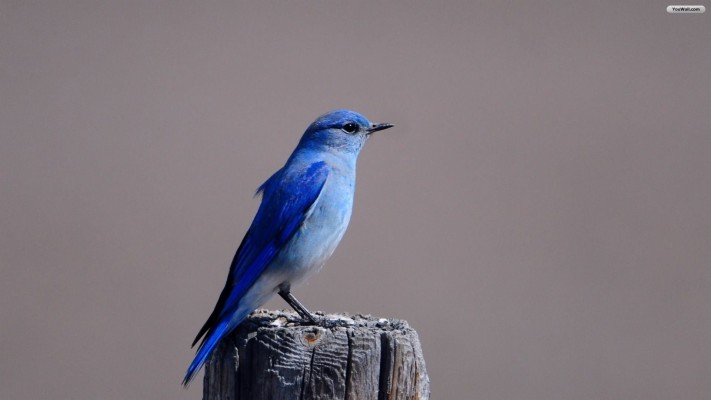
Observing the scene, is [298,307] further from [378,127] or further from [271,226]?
[378,127]

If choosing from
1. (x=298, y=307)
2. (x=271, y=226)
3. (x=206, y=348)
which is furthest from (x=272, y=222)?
(x=206, y=348)

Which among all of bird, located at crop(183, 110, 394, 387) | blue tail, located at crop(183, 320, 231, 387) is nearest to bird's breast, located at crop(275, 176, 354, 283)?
bird, located at crop(183, 110, 394, 387)

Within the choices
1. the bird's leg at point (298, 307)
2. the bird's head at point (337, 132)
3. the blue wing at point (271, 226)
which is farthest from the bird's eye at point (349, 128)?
the bird's leg at point (298, 307)

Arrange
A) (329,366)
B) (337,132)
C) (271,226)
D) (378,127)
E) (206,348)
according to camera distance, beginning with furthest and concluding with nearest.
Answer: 1. (378,127)
2. (337,132)
3. (271,226)
4. (206,348)
5. (329,366)

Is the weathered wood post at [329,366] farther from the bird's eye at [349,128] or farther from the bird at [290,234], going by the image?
the bird's eye at [349,128]

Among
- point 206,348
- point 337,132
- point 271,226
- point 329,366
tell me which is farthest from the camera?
point 337,132

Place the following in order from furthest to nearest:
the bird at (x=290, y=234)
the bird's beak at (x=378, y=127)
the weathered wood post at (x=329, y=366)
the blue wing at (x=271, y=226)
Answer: the bird's beak at (x=378, y=127) < the bird at (x=290, y=234) < the blue wing at (x=271, y=226) < the weathered wood post at (x=329, y=366)
